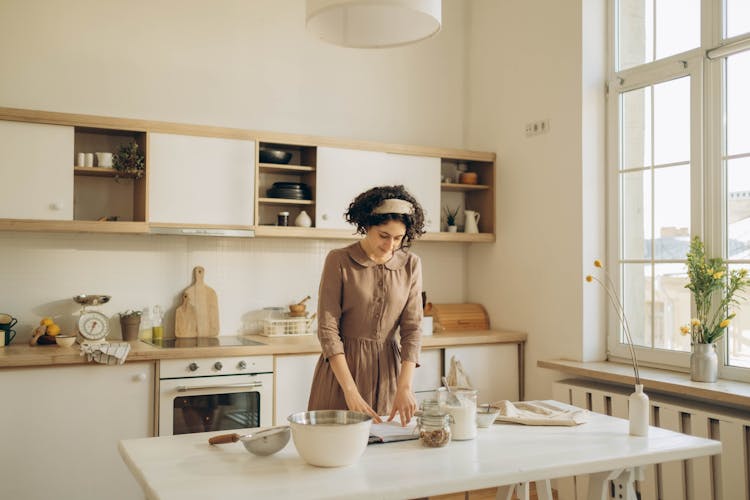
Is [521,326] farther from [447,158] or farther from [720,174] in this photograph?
[720,174]

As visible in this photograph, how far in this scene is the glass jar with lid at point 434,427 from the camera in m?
2.17

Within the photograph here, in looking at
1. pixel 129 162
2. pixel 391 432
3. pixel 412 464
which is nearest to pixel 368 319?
pixel 391 432

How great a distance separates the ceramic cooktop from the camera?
393 centimetres

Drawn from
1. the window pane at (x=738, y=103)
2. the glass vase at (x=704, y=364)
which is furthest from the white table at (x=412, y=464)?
the window pane at (x=738, y=103)

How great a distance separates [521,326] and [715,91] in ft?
6.47

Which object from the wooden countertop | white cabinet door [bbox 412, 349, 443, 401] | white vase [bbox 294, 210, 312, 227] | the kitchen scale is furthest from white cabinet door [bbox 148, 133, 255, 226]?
white cabinet door [bbox 412, 349, 443, 401]

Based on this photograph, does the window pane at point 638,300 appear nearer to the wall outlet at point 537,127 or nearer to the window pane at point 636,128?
the window pane at point 636,128

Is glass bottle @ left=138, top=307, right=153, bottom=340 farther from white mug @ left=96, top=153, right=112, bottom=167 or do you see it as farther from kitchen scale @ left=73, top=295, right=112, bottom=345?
white mug @ left=96, top=153, right=112, bottom=167

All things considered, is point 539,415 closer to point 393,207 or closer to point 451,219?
point 393,207

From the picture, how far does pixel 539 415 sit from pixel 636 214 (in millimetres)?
2078

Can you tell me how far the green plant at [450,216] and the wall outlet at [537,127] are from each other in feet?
2.69

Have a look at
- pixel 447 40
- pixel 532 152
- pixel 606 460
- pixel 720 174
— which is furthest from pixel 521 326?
pixel 606 460

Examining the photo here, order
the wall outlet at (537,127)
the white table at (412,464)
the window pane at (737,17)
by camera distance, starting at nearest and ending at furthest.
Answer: the white table at (412,464)
the window pane at (737,17)
the wall outlet at (537,127)

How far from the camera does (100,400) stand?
11.9 ft
